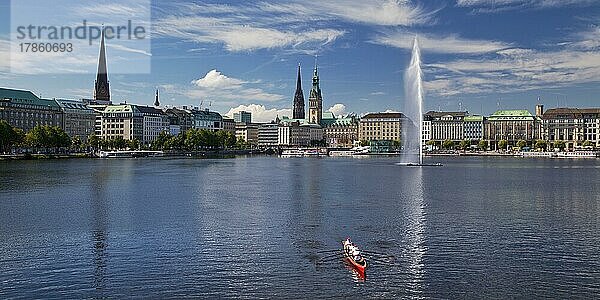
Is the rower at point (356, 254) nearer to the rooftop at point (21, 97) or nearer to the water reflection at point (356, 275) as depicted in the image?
the water reflection at point (356, 275)

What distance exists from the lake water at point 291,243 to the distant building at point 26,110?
119m

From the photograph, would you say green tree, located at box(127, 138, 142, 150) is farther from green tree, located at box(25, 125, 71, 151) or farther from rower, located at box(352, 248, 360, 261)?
rower, located at box(352, 248, 360, 261)

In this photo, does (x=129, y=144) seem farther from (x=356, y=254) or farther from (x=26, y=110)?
(x=356, y=254)

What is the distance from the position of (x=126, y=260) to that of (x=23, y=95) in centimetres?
16328

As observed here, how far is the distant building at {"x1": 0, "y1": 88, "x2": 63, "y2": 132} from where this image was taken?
16450cm

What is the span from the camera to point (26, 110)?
17200cm

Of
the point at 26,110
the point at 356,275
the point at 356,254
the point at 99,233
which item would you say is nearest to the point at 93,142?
the point at 26,110

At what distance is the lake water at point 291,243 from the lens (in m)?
24.0

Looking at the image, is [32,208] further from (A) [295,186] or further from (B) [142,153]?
(B) [142,153]

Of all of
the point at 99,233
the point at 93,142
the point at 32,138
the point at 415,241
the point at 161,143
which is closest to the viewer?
the point at 415,241

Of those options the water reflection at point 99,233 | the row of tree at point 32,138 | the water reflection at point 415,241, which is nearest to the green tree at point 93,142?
the row of tree at point 32,138

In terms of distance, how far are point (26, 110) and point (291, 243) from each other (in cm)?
15919

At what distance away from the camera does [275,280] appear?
24766 millimetres

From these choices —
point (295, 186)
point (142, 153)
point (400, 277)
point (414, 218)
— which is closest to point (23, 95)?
point (142, 153)
